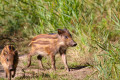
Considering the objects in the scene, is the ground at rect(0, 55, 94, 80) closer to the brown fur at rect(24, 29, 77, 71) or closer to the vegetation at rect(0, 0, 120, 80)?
the vegetation at rect(0, 0, 120, 80)

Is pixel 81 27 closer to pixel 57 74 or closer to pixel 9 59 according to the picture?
pixel 57 74

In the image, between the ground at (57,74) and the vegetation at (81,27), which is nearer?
the vegetation at (81,27)

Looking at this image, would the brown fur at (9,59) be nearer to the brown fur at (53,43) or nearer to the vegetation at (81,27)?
the vegetation at (81,27)

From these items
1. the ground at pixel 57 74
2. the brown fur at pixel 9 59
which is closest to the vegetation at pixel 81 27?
the ground at pixel 57 74

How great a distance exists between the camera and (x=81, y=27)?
734 cm

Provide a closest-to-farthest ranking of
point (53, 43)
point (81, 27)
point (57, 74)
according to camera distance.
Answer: point (57, 74) → point (53, 43) → point (81, 27)

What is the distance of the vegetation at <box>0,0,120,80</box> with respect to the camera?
4938 millimetres

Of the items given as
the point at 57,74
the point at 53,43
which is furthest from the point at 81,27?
the point at 57,74

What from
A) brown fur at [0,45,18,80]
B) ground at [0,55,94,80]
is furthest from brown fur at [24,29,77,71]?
brown fur at [0,45,18,80]

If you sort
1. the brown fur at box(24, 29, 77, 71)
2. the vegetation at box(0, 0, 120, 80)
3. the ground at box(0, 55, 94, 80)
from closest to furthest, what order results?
the vegetation at box(0, 0, 120, 80), the ground at box(0, 55, 94, 80), the brown fur at box(24, 29, 77, 71)

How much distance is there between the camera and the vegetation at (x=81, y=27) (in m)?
4.94

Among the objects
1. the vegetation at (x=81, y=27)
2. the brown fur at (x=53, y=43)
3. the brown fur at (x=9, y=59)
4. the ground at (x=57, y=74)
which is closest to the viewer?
the vegetation at (x=81, y=27)

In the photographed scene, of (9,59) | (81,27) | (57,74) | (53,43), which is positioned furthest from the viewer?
(81,27)

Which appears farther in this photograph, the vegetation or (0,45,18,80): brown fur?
(0,45,18,80): brown fur
